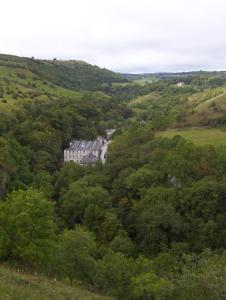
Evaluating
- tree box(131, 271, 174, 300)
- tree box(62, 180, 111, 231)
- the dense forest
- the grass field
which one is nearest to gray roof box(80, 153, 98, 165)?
the dense forest

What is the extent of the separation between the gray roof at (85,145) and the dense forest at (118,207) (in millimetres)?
3484

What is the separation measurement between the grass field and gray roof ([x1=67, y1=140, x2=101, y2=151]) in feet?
69.9

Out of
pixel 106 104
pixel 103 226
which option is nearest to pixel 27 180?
pixel 103 226

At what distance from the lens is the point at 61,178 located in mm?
86375

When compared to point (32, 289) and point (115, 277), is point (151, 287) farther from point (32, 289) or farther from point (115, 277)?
point (32, 289)

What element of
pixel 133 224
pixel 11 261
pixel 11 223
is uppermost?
pixel 11 223

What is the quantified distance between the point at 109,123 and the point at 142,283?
118 m

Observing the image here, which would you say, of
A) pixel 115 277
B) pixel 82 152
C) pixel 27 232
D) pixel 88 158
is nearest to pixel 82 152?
pixel 82 152

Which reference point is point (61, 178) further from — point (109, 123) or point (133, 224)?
point (109, 123)

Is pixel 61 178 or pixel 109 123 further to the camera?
pixel 109 123

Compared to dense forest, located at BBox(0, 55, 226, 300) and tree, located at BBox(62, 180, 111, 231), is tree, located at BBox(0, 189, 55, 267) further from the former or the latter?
tree, located at BBox(62, 180, 111, 231)

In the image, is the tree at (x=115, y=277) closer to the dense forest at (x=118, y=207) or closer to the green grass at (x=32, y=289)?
the dense forest at (x=118, y=207)

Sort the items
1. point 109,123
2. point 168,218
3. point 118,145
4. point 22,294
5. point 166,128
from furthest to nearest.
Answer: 1. point 109,123
2. point 166,128
3. point 118,145
4. point 168,218
5. point 22,294

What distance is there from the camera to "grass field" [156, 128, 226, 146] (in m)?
92.0
